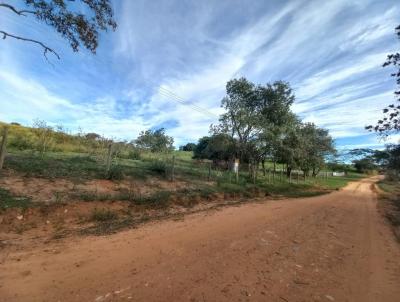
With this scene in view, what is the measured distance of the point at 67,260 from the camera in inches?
195

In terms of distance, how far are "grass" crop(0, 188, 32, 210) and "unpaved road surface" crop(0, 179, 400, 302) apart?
2683 millimetres

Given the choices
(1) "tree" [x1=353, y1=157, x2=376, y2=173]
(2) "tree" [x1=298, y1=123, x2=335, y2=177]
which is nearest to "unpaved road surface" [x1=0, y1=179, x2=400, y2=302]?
(2) "tree" [x1=298, y1=123, x2=335, y2=177]

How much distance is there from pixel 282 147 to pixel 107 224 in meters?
21.1

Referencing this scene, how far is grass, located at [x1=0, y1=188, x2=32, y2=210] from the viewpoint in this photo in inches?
302

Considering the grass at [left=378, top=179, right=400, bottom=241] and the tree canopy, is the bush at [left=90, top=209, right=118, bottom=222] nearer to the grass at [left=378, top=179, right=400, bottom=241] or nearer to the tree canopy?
the grass at [left=378, top=179, right=400, bottom=241]

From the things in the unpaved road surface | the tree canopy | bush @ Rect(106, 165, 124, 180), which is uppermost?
the tree canopy

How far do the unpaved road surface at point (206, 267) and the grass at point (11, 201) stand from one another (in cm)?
268

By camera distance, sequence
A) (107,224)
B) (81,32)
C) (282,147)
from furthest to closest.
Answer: (282,147), (81,32), (107,224)

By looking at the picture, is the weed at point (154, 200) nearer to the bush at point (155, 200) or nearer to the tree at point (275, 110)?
the bush at point (155, 200)

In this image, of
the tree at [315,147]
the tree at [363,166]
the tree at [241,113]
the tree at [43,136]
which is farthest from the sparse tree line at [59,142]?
the tree at [363,166]

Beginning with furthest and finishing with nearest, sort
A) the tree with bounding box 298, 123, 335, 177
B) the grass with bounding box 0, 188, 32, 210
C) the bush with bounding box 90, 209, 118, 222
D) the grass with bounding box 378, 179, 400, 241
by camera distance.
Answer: the tree with bounding box 298, 123, 335, 177, the grass with bounding box 378, 179, 400, 241, the bush with bounding box 90, 209, 118, 222, the grass with bounding box 0, 188, 32, 210

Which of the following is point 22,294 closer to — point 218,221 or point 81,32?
point 218,221

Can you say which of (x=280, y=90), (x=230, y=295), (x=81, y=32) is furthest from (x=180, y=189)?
(x=280, y=90)

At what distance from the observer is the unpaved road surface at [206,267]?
12.8 ft
